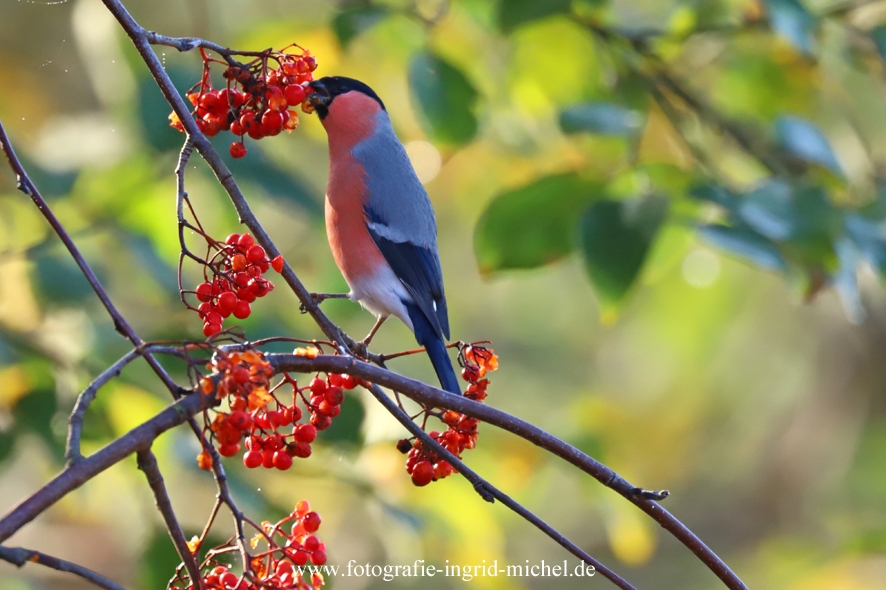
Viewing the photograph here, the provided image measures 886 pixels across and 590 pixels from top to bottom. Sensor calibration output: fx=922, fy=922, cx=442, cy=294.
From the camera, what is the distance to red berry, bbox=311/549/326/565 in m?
1.45

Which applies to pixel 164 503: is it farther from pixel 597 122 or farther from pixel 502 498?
pixel 597 122

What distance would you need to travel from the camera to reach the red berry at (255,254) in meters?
1.58

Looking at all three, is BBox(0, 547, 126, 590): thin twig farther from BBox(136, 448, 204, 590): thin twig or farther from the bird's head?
the bird's head

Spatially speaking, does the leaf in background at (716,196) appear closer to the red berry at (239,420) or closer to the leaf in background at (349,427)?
the leaf in background at (349,427)

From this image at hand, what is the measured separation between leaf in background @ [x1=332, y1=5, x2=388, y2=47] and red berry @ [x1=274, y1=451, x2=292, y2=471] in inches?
54.9

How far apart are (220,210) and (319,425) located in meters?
1.51

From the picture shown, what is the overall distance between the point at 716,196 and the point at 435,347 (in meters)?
0.82

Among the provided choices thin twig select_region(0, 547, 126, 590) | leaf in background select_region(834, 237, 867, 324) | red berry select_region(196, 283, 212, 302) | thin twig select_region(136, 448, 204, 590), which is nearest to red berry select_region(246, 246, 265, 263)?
red berry select_region(196, 283, 212, 302)

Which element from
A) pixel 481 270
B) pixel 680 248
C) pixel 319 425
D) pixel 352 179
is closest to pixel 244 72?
pixel 319 425

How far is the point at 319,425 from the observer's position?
1.54m

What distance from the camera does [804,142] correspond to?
8.71ft

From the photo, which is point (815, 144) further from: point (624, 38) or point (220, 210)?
point (220, 210)

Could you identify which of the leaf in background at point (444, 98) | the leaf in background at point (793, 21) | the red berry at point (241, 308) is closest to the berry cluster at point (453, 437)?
the red berry at point (241, 308)

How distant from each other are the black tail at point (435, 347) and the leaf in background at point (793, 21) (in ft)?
4.08
